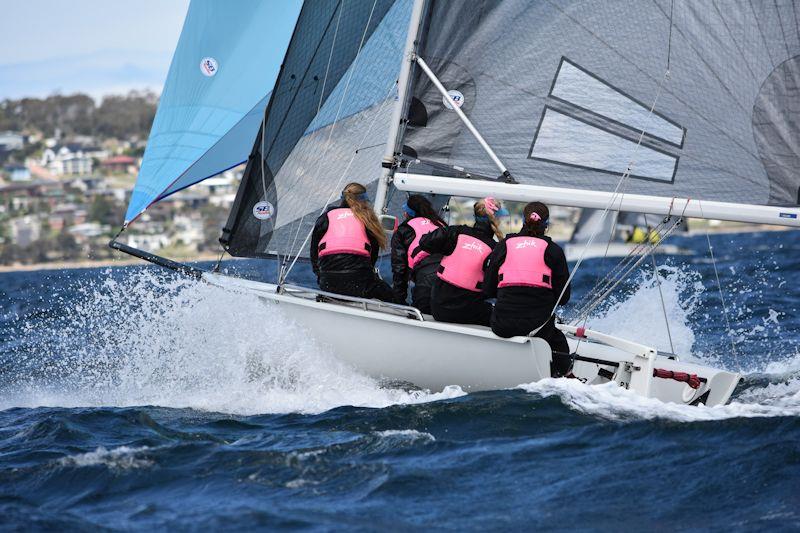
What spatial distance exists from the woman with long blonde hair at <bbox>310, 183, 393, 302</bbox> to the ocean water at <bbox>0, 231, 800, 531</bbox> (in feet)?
1.33

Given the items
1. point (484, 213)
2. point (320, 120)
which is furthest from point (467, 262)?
point (320, 120)

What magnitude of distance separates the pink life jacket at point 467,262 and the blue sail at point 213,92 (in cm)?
212

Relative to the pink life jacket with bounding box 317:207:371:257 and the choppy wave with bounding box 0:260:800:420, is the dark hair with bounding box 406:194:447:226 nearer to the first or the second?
the pink life jacket with bounding box 317:207:371:257

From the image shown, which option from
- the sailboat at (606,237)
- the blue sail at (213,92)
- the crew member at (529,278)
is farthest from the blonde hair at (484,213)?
the sailboat at (606,237)

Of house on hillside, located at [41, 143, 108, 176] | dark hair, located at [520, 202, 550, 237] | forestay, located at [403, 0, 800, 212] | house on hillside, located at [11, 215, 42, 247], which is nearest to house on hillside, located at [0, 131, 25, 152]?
house on hillside, located at [41, 143, 108, 176]

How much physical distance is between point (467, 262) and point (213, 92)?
2.48 metres

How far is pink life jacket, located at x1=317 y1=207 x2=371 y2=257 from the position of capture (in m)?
6.09

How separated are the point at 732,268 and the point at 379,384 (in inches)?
491

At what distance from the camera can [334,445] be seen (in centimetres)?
463

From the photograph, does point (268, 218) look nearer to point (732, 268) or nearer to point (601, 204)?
point (601, 204)

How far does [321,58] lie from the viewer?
7176 mm

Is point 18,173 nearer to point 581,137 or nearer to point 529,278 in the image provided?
point 581,137

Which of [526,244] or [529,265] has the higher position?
[526,244]

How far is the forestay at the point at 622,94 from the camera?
5.66 m
